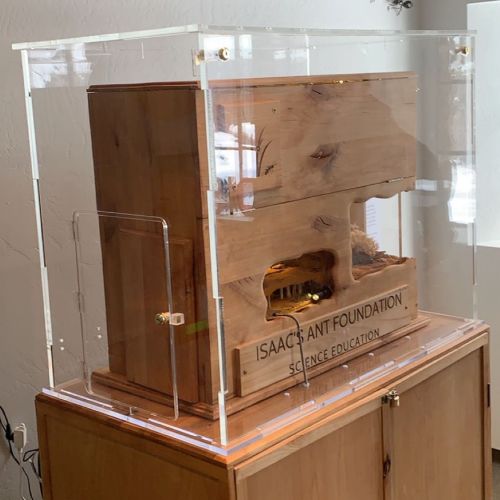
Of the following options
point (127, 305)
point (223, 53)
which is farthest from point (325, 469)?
point (223, 53)

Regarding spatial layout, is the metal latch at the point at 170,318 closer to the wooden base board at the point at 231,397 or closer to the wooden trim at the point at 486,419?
the wooden base board at the point at 231,397

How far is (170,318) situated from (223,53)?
17.2 inches

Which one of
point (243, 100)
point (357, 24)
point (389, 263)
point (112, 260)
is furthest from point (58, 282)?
point (357, 24)

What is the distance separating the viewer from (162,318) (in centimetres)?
134

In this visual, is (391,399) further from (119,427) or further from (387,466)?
(119,427)

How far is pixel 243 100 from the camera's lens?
1.25 meters

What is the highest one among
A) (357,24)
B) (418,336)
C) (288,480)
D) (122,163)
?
(357,24)

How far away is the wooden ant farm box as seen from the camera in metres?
1.25

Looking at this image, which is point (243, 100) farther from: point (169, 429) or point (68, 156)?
point (169, 429)

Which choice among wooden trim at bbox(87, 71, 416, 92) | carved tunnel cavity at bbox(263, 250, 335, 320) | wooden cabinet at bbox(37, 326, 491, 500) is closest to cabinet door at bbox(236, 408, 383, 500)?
wooden cabinet at bbox(37, 326, 491, 500)

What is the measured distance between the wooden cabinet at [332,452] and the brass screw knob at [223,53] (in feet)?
1.96

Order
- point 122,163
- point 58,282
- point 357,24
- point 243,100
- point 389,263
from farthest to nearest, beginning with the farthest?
point 357,24
point 389,263
point 58,282
point 122,163
point 243,100

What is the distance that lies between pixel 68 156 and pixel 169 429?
52 centimetres

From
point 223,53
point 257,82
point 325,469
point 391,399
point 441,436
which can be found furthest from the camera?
point 441,436
